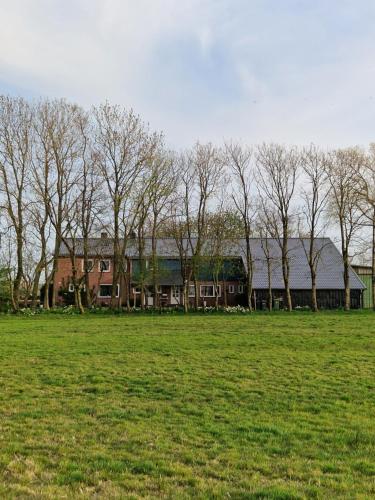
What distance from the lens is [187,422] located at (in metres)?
8.34

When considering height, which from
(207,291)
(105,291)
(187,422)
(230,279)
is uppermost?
(230,279)

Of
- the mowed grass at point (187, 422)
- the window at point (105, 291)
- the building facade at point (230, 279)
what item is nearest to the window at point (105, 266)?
the building facade at point (230, 279)

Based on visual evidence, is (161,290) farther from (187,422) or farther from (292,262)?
(187,422)

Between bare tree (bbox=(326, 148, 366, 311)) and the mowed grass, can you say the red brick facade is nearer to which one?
bare tree (bbox=(326, 148, 366, 311))

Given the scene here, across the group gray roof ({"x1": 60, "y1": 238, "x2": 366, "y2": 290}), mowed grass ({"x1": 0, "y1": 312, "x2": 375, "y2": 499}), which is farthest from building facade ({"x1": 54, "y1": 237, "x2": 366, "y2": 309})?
mowed grass ({"x1": 0, "y1": 312, "x2": 375, "y2": 499})

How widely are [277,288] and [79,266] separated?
70.3 feet

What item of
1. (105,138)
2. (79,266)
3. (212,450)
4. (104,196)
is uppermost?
(105,138)

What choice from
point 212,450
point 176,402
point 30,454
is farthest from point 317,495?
point 176,402

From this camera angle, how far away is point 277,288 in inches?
2042

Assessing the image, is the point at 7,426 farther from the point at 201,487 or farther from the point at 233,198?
the point at 233,198

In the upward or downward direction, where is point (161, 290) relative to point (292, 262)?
downward

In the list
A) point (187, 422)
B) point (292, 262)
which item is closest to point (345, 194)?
point (292, 262)

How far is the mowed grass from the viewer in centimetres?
562

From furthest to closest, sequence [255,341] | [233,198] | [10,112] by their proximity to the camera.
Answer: [233,198] < [10,112] < [255,341]
